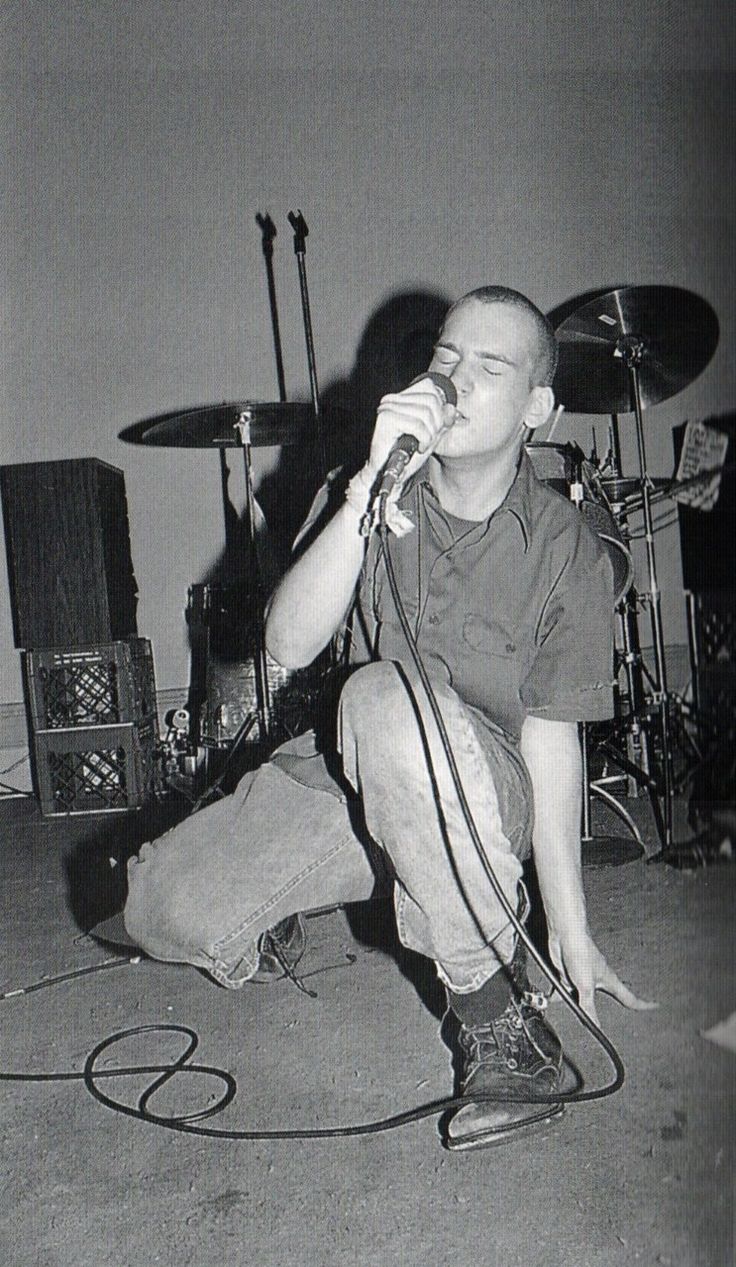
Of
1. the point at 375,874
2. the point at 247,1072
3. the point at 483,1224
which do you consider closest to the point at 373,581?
the point at 375,874

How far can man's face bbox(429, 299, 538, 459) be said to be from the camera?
1351mm

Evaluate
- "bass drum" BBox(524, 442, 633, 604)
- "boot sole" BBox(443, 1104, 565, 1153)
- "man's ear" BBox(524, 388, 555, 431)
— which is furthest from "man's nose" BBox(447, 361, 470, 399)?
"boot sole" BBox(443, 1104, 565, 1153)

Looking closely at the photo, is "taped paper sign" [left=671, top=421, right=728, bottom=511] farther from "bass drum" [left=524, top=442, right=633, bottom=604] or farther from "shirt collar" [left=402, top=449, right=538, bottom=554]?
"bass drum" [left=524, top=442, right=633, bottom=604]

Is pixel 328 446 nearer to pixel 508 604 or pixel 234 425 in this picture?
pixel 234 425

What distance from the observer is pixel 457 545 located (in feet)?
4.73

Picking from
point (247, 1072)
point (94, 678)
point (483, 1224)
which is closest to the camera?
point (483, 1224)

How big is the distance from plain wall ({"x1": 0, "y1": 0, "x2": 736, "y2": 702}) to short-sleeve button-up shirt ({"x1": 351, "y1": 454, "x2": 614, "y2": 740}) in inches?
96.1

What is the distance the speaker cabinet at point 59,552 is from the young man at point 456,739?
6.30ft

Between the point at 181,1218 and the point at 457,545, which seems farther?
the point at 457,545

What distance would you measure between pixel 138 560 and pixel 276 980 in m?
2.38

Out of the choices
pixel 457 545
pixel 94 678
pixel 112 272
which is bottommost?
pixel 94 678

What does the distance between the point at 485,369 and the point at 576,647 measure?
15.4 inches

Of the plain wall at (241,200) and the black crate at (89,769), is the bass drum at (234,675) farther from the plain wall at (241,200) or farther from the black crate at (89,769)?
the plain wall at (241,200)

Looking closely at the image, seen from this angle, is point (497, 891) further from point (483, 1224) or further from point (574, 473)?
point (574, 473)
